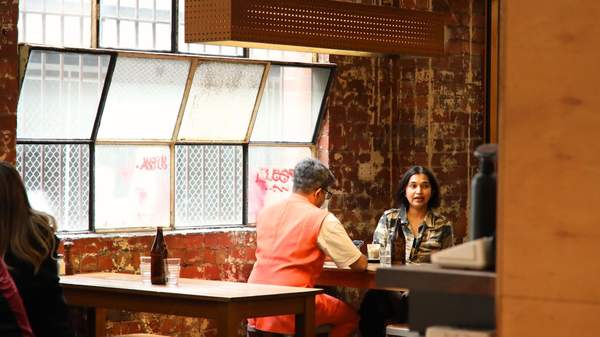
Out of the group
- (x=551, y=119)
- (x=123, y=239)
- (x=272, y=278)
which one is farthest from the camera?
(x=123, y=239)

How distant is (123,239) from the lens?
7188 mm

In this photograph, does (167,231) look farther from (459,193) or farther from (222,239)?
(459,193)

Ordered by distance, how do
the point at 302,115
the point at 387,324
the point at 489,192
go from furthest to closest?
1. the point at 302,115
2. the point at 387,324
3. the point at 489,192

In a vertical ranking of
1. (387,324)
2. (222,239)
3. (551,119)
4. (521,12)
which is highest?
(521,12)

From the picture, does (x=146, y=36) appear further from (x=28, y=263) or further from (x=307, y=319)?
(x=28, y=263)

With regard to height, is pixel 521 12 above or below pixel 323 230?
above

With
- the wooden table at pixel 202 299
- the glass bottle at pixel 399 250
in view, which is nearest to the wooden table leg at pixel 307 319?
the wooden table at pixel 202 299

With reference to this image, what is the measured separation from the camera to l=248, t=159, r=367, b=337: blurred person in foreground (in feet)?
21.9

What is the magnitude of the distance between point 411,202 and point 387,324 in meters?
0.81

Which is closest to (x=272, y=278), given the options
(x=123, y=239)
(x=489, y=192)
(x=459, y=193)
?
(x=123, y=239)

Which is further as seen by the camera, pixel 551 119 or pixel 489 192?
pixel 489 192

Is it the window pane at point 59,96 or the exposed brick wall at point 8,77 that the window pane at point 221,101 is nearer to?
the window pane at point 59,96

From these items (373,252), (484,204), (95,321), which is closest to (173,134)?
(95,321)

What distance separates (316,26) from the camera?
19.4ft
